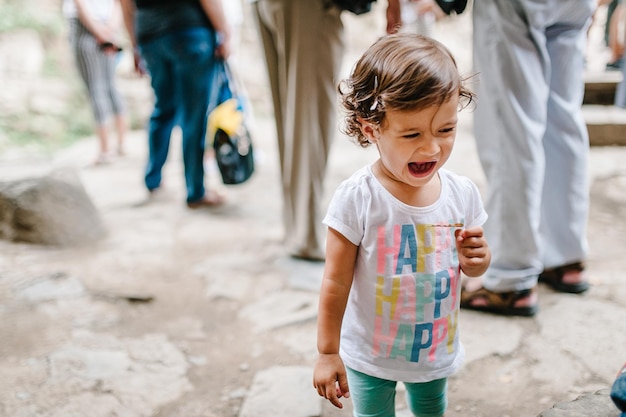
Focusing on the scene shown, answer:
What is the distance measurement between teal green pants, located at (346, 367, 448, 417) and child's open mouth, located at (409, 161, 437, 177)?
1.55 ft

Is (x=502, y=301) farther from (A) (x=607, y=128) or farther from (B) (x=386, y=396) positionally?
(A) (x=607, y=128)

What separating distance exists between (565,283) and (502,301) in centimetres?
35

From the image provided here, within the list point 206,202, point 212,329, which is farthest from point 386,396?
point 206,202

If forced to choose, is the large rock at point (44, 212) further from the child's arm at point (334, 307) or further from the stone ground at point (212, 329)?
the child's arm at point (334, 307)

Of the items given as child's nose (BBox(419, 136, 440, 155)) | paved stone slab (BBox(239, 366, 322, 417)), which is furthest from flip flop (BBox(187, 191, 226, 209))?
child's nose (BBox(419, 136, 440, 155))

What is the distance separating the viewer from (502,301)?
211 centimetres

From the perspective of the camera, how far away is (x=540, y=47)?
6.27 ft

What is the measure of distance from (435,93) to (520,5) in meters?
1.00

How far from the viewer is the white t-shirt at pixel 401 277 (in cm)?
120

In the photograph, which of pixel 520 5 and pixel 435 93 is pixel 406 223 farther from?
pixel 520 5

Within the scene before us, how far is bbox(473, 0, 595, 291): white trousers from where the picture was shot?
6.22 feet

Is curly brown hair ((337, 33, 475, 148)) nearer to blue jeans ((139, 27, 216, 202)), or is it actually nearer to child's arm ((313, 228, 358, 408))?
child's arm ((313, 228, 358, 408))

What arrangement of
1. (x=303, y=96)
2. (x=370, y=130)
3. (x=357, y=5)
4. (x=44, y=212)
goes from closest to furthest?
1. (x=370, y=130)
2. (x=357, y=5)
3. (x=303, y=96)
4. (x=44, y=212)

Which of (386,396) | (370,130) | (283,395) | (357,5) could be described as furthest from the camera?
(357,5)
